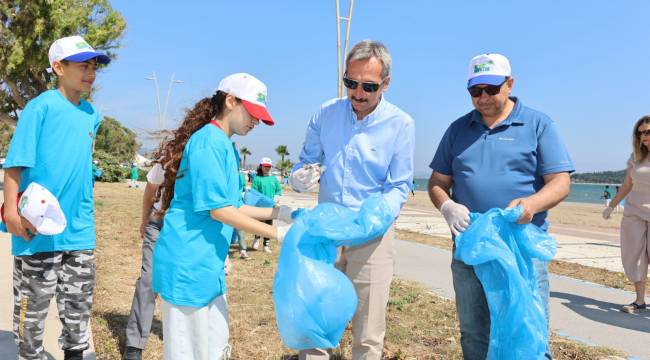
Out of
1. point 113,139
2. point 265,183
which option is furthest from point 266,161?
point 113,139

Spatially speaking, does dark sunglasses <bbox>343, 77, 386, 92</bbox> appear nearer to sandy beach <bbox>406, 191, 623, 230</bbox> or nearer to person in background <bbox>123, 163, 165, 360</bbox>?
person in background <bbox>123, 163, 165, 360</bbox>

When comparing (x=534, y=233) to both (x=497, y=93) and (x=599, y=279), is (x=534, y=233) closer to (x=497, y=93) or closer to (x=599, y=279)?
(x=497, y=93)

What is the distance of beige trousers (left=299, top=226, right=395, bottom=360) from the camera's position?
2.63 metres

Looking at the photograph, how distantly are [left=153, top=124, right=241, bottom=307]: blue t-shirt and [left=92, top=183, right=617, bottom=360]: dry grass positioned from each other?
1.69 m

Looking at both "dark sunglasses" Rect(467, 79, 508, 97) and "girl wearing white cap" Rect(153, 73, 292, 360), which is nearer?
"girl wearing white cap" Rect(153, 73, 292, 360)

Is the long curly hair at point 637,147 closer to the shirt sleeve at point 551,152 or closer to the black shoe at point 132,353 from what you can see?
the shirt sleeve at point 551,152

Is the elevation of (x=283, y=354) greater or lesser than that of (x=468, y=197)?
lesser

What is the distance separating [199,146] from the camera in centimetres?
210

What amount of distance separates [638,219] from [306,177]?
13.5 ft

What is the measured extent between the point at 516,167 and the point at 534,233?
1.14ft

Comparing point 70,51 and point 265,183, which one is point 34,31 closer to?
point 265,183

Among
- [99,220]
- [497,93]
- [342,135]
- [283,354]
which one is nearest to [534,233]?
[497,93]

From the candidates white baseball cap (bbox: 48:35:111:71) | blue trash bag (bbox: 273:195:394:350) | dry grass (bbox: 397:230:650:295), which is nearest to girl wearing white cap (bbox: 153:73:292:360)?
blue trash bag (bbox: 273:195:394:350)

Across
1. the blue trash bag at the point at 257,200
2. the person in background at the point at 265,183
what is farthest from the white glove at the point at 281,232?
the person in background at the point at 265,183
